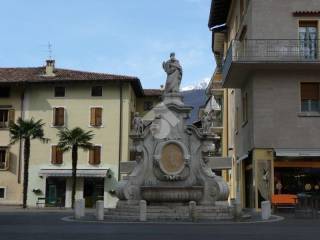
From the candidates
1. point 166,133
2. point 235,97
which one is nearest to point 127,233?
point 166,133

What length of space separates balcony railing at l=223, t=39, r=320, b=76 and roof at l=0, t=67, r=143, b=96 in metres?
25.3

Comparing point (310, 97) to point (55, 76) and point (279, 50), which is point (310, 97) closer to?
point (279, 50)

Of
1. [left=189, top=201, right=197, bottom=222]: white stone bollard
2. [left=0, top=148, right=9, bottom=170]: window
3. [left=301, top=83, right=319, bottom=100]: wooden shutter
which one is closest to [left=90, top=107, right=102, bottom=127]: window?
[left=0, top=148, right=9, bottom=170]: window

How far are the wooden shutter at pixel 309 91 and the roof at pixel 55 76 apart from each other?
2590cm

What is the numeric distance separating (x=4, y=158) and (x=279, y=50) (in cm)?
3193

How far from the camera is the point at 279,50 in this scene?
3050 cm

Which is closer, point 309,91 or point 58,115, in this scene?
point 309,91

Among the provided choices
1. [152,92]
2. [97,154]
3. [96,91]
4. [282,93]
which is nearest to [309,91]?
[282,93]

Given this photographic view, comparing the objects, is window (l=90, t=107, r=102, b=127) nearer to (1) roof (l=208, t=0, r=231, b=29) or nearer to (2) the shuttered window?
(2) the shuttered window

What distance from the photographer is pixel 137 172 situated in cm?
2414

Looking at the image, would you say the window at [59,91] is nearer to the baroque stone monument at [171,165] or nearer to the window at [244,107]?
the window at [244,107]

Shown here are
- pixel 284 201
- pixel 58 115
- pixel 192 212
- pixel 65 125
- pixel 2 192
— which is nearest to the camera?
pixel 192 212

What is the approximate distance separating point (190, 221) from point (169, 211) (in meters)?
1.33

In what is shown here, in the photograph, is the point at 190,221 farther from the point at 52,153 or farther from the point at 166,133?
the point at 52,153
